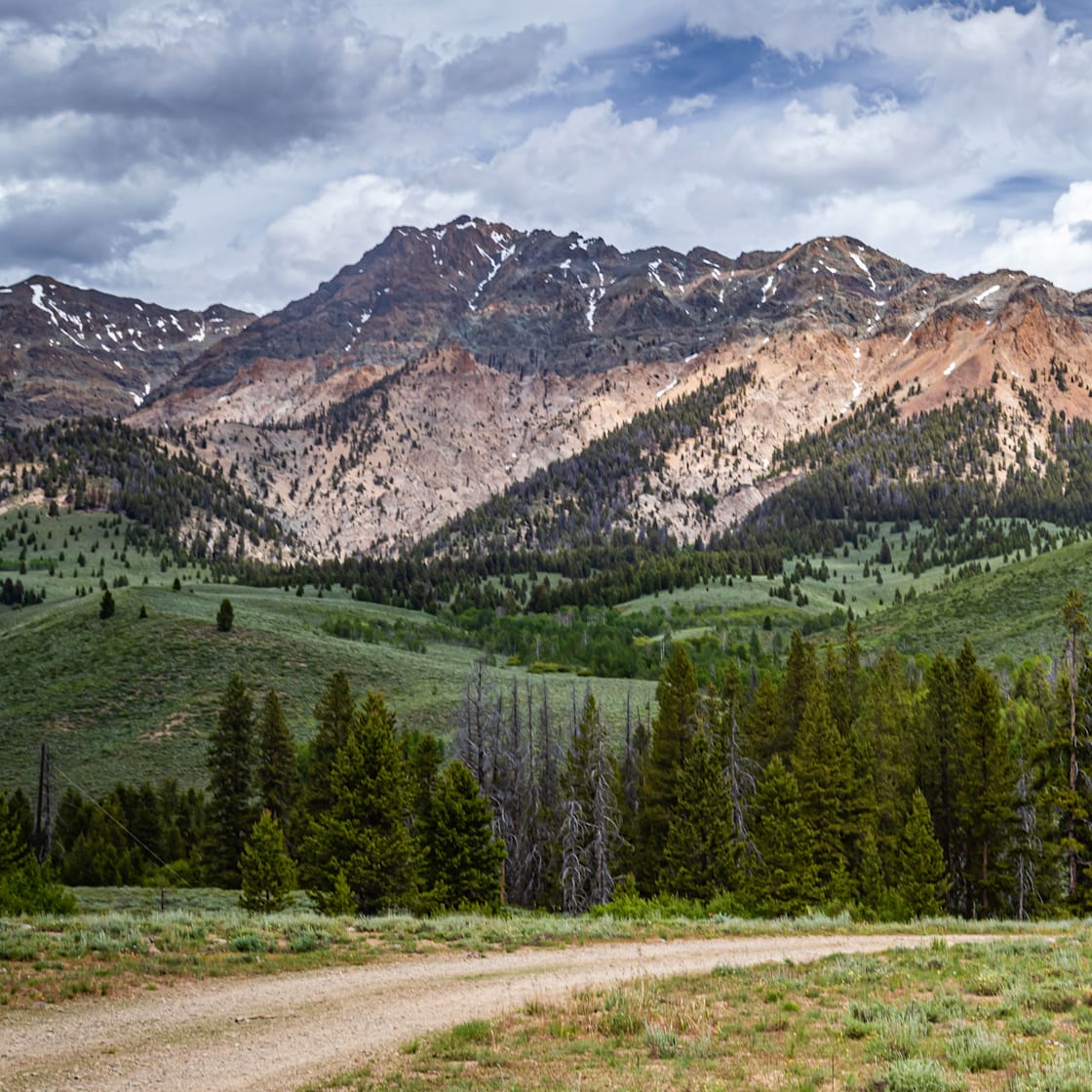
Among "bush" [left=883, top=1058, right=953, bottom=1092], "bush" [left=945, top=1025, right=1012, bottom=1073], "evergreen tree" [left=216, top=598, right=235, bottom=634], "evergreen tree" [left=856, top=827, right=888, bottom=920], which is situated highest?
"evergreen tree" [left=216, top=598, right=235, bottom=634]

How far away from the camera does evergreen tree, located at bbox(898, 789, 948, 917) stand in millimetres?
38125

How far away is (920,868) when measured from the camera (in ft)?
127

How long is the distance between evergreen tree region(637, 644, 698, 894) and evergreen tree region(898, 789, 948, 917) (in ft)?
34.5

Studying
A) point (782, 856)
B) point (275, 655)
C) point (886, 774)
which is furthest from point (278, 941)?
point (275, 655)

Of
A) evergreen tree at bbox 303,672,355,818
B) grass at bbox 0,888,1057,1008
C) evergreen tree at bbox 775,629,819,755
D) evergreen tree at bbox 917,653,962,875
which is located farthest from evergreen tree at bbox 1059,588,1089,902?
evergreen tree at bbox 303,672,355,818

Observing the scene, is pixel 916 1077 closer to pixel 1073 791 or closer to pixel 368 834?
pixel 368 834

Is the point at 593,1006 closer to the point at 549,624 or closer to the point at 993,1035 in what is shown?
the point at 993,1035

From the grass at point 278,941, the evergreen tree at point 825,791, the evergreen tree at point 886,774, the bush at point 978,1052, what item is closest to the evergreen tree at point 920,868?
the evergreen tree at point 886,774

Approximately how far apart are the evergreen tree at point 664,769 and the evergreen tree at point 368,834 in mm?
13773

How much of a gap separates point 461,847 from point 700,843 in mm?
10173

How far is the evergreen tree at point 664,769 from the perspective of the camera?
4697 cm

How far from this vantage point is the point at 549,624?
17838 cm

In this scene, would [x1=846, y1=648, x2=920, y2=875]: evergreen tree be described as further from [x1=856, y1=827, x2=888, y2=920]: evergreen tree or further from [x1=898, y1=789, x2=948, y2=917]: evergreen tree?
[x1=898, y1=789, x2=948, y2=917]: evergreen tree

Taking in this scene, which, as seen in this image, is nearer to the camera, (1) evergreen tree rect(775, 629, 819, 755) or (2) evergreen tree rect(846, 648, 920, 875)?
(2) evergreen tree rect(846, 648, 920, 875)
